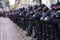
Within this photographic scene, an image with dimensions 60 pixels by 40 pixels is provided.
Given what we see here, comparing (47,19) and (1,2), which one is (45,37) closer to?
(47,19)

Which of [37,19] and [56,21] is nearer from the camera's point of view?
[56,21]

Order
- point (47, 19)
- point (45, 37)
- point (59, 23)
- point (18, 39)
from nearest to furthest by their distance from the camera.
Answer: point (59, 23) < point (47, 19) < point (45, 37) < point (18, 39)

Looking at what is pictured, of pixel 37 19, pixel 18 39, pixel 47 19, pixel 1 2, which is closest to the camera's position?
pixel 47 19

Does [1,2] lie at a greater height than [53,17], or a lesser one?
lesser

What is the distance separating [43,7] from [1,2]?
44.0 m

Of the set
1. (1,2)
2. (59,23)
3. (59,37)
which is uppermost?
(59,23)

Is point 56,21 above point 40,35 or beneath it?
above

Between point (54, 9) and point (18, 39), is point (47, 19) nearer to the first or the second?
point (54, 9)

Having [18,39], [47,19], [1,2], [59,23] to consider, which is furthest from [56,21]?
[1,2]

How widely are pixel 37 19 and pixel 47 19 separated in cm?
188

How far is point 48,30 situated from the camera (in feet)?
22.8

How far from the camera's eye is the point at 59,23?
18.5 feet

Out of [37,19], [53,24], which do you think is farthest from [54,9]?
[37,19]

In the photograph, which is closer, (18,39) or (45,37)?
(45,37)
